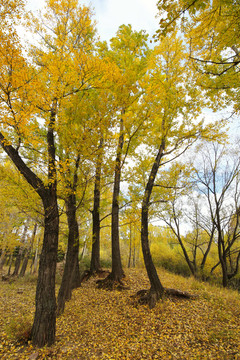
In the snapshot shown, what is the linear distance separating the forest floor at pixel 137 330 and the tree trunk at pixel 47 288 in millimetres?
209

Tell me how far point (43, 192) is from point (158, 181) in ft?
13.8

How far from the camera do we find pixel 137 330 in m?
3.91

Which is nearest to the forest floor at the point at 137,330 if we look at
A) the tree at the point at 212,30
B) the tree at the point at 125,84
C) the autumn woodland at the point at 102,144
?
the autumn woodland at the point at 102,144

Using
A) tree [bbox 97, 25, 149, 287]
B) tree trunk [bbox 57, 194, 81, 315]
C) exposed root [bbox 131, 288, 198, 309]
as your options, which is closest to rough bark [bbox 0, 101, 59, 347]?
tree trunk [bbox 57, 194, 81, 315]

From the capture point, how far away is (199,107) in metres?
4.85

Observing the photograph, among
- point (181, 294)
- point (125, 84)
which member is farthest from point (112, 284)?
point (125, 84)

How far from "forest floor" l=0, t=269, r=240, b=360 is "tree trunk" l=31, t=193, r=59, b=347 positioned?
21 cm

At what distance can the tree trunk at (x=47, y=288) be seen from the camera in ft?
11.2

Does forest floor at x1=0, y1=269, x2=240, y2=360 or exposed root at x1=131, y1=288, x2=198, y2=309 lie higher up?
exposed root at x1=131, y1=288, x2=198, y2=309

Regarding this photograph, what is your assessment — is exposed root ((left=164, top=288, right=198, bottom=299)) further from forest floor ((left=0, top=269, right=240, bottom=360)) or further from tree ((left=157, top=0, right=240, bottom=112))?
tree ((left=157, top=0, right=240, bottom=112))

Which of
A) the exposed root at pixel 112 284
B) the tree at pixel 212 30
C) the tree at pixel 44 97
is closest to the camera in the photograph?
the tree at pixel 212 30

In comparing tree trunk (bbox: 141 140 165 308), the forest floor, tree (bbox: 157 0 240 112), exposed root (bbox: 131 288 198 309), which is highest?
tree (bbox: 157 0 240 112)

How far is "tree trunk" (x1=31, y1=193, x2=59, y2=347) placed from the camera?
343 cm

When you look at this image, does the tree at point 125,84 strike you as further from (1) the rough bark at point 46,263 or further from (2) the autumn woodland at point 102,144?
(1) the rough bark at point 46,263
